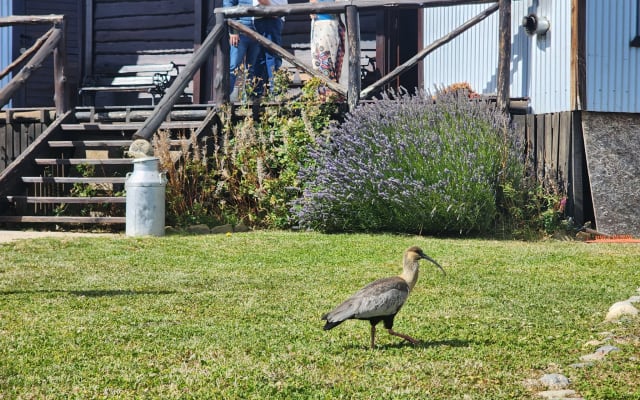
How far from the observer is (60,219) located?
36.2 feet

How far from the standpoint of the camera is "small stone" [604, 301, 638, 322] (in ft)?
18.8

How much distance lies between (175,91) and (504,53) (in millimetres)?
4091

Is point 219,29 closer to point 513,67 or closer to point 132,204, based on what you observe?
point 132,204

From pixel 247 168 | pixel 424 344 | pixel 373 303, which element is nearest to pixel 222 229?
pixel 247 168

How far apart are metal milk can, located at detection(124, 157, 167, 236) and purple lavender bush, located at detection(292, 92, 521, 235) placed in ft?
5.17

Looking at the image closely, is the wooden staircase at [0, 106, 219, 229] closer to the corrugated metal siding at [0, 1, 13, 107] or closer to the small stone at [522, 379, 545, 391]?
the corrugated metal siding at [0, 1, 13, 107]

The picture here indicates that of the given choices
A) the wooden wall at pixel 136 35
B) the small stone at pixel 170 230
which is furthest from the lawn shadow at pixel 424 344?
the wooden wall at pixel 136 35

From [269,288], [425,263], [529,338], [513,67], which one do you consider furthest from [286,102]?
[529,338]

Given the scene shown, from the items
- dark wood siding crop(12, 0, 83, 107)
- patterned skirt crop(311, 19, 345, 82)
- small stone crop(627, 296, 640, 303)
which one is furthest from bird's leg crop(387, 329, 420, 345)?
dark wood siding crop(12, 0, 83, 107)

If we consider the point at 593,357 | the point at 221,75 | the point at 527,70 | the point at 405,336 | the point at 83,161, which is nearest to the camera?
the point at 593,357

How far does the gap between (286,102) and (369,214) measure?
84.9 inches

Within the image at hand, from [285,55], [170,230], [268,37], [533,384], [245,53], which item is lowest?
[533,384]

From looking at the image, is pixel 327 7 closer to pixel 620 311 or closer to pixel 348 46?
pixel 348 46

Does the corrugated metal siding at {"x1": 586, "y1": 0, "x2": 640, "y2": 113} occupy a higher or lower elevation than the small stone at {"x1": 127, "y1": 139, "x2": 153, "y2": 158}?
higher
